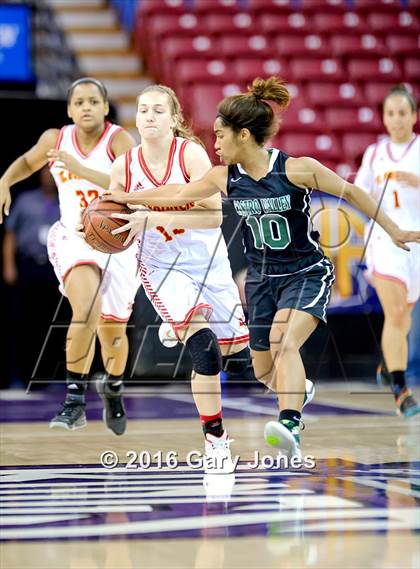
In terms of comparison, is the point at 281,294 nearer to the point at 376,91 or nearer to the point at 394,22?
the point at 376,91

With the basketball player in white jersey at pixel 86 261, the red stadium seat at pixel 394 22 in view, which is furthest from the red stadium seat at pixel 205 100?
the basketball player in white jersey at pixel 86 261

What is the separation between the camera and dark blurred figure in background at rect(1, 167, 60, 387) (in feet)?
32.0

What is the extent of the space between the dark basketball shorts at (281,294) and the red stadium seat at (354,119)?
7.28m

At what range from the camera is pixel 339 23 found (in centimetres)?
1375

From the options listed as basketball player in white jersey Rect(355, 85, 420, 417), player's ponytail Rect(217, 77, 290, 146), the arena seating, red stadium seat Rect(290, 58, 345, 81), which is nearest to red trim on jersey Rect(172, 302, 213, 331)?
player's ponytail Rect(217, 77, 290, 146)

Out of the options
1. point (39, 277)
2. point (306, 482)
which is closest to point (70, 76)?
point (39, 277)

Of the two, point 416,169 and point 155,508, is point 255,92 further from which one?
point 416,169

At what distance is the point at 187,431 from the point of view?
6.59 metres

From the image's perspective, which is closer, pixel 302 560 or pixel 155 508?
pixel 302 560

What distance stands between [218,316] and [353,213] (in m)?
4.78

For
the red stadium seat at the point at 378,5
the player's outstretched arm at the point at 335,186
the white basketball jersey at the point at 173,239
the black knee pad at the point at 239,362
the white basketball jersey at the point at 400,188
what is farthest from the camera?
the red stadium seat at the point at 378,5

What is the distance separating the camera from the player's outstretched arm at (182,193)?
5004 millimetres

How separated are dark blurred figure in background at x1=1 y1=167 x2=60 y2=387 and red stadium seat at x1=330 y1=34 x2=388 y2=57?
471 centimetres

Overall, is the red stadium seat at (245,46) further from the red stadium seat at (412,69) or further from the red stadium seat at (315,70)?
the red stadium seat at (412,69)
